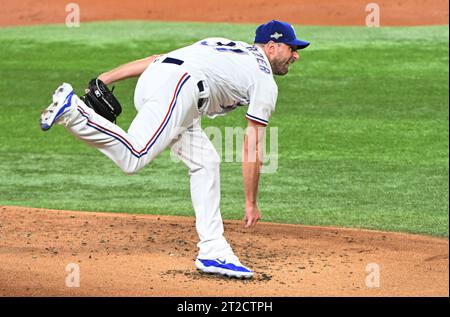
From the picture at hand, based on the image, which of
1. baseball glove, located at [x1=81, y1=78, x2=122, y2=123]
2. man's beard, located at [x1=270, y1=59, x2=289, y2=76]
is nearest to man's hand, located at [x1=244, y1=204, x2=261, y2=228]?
man's beard, located at [x1=270, y1=59, x2=289, y2=76]

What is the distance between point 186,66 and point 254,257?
1508 millimetres

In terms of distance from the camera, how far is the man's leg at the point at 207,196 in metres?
6.08

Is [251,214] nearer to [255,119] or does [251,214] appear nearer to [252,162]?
[252,162]

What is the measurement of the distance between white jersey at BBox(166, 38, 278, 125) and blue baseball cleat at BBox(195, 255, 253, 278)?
0.90m

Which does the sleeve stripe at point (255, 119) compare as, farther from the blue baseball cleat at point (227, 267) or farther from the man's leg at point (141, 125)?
the blue baseball cleat at point (227, 267)

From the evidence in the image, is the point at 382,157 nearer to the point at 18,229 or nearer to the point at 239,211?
the point at 239,211

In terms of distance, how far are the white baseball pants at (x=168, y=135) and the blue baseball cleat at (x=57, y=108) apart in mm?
65

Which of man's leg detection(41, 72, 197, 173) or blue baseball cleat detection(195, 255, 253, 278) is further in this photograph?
blue baseball cleat detection(195, 255, 253, 278)

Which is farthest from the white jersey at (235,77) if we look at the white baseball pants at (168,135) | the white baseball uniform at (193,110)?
the white baseball pants at (168,135)

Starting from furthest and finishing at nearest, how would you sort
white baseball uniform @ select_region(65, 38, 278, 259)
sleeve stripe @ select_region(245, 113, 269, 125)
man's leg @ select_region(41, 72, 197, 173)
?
sleeve stripe @ select_region(245, 113, 269, 125) → white baseball uniform @ select_region(65, 38, 278, 259) → man's leg @ select_region(41, 72, 197, 173)

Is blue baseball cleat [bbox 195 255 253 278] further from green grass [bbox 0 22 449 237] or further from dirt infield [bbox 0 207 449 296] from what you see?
green grass [bbox 0 22 449 237]

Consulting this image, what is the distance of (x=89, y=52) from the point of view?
16344 millimetres

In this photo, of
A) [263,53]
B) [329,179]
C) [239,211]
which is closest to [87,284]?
[263,53]

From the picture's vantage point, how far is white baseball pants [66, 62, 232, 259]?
5.57 m
